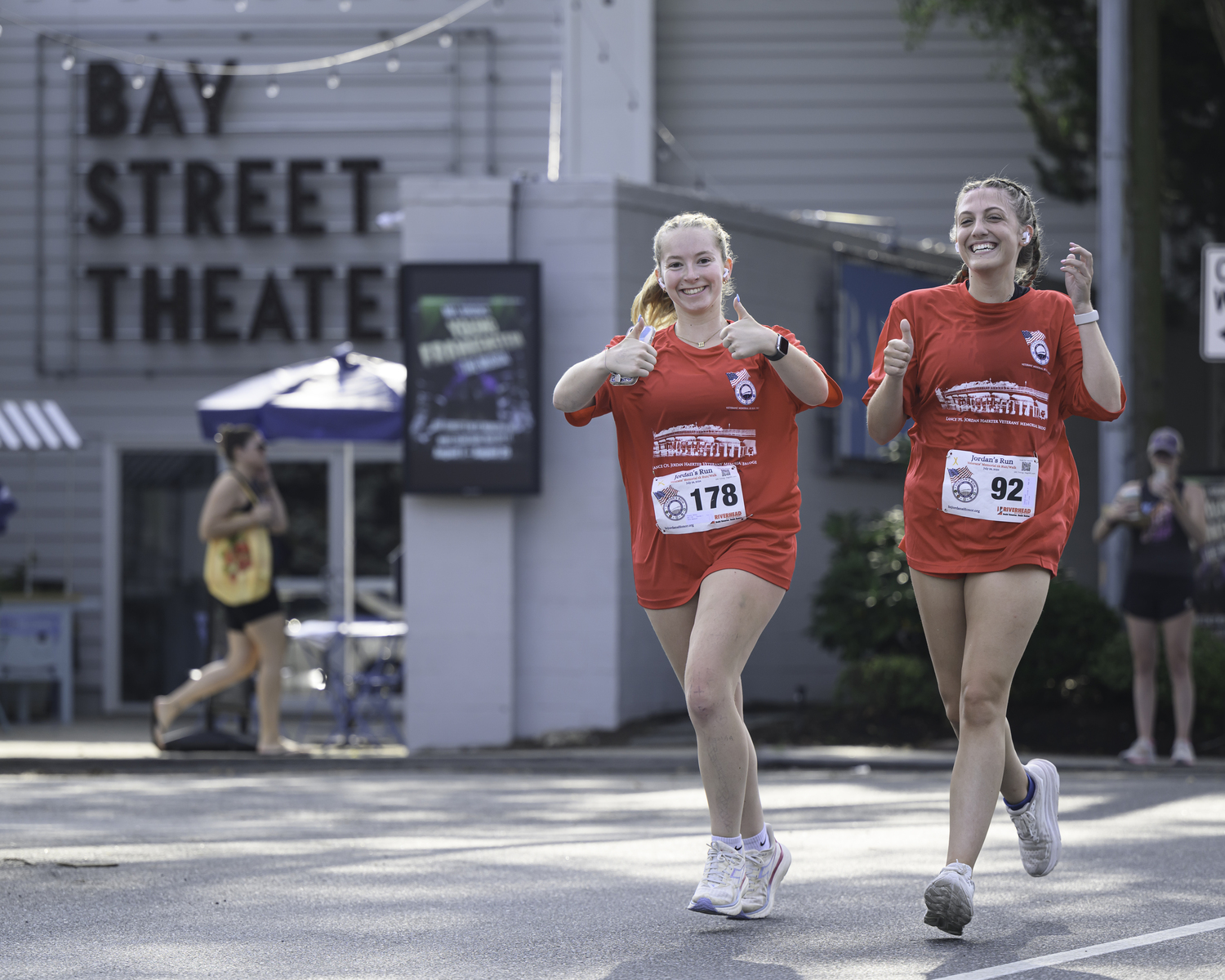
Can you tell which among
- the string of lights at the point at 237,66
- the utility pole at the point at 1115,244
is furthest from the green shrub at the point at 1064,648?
the string of lights at the point at 237,66

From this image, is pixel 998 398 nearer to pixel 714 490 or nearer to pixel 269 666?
pixel 714 490

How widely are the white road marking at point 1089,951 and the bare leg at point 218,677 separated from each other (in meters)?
7.26

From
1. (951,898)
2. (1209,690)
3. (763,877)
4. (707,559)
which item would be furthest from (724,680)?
(1209,690)

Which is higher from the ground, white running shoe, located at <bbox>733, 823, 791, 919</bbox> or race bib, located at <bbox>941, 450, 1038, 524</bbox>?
race bib, located at <bbox>941, 450, 1038, 524</bbox>

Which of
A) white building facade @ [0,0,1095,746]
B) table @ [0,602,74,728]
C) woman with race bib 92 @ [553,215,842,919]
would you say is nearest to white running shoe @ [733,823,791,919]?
woman with race bib 92 @ [553,215,842,919]

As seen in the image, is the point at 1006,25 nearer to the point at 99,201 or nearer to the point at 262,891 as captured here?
the point at 99,201

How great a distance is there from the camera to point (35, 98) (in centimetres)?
1619

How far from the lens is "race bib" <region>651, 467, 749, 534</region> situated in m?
4.98

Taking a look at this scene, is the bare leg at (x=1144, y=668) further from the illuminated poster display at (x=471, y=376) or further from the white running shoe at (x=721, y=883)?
the white running shoe at (x=721, y=883)

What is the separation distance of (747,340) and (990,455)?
753 millimetres

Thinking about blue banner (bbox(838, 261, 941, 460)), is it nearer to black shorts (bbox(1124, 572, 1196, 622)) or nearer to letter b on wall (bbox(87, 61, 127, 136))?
black shorts (bbox(1124, 572, 1196, 622))

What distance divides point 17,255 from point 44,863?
1096 cm

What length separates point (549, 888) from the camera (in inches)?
229

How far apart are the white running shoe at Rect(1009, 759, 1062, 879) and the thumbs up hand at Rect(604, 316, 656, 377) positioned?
1.60 metres
